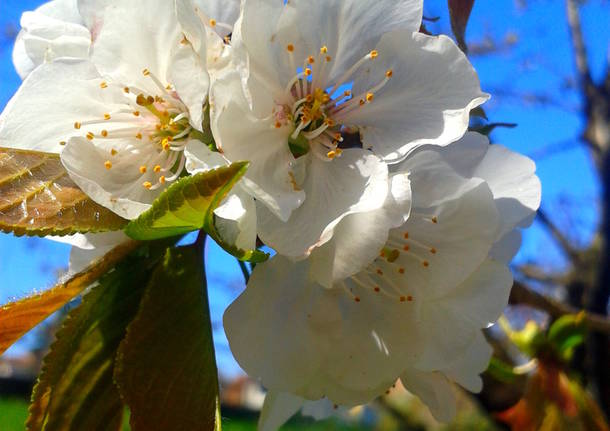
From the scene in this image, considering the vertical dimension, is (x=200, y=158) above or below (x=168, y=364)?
above

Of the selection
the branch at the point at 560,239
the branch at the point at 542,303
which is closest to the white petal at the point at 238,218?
the branch at the point at 542,303

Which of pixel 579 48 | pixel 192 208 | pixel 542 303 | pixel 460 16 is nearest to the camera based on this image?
pixel 192 208

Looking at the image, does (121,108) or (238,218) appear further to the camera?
(121,108)

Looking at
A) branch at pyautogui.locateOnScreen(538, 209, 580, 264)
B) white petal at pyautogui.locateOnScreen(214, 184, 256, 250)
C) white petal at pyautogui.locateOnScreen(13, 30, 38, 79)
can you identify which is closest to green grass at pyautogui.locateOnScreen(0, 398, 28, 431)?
branch at pyautogui.locateOnScreen(538, 209, 580, 264)

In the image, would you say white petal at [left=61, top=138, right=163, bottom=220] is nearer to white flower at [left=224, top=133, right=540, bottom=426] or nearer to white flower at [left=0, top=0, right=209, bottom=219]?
white flower at [left=0, top=0, right=209, bottom=219]

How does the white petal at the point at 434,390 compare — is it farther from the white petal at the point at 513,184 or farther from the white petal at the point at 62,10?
the white petal at the point at 62,10

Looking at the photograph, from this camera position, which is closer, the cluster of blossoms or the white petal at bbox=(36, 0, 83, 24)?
the cluster of blossoms

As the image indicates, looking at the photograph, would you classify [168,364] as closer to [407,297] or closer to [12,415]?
[407,297]

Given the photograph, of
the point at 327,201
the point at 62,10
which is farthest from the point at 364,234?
the point at 62,10
